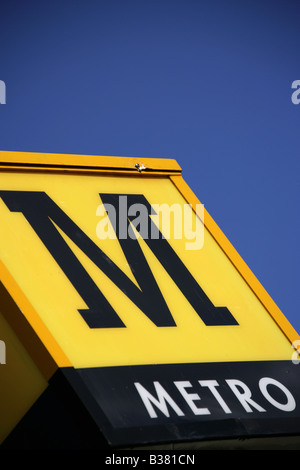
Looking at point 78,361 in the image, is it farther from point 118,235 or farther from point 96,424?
point 118,235

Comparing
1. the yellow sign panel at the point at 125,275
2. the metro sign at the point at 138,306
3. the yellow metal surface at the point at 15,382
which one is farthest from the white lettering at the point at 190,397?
the yellow metal surface at the point at 15,382

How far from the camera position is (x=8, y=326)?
9.05 feet

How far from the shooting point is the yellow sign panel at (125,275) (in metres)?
2.77

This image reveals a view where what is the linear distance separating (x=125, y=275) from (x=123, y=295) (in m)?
0.11

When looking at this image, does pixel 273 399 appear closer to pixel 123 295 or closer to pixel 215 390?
pixel 215 390

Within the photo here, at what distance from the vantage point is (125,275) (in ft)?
10.0

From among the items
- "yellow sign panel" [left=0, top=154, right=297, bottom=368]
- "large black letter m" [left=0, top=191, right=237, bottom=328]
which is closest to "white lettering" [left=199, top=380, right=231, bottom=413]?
"yellow sign panel" [left=0, top=154, right=297, bottom=368]

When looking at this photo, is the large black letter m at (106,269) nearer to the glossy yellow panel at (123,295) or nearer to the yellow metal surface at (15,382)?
the glossy yellow panel at (123,295)

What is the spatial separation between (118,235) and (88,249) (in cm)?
16

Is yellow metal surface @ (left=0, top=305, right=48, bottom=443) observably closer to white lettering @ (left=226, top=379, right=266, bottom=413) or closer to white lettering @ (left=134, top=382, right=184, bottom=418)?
white lettering @ (left=134, top=382, right=184, bottom=418)

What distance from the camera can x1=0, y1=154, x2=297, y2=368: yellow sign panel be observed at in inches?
109

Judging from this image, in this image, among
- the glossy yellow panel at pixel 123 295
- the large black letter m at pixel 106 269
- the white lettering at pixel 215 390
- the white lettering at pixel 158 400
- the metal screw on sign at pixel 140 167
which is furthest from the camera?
the metal screw on sign at pixel 140 167

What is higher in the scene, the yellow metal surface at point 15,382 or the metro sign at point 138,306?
the metro sign at point 138,306

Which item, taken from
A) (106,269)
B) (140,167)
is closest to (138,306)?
(106,269)
